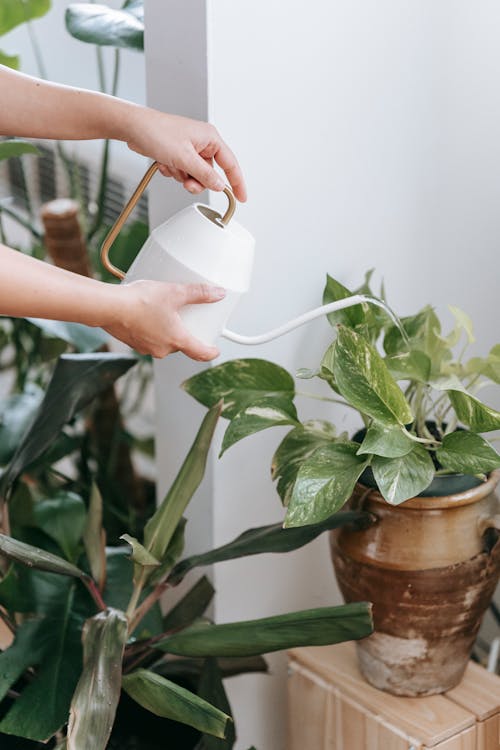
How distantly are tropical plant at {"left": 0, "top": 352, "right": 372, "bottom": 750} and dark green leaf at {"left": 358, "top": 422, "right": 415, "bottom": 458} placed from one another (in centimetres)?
15

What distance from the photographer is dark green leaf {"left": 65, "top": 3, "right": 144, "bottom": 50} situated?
1145mm

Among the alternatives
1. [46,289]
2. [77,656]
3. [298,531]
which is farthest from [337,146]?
[77,656]

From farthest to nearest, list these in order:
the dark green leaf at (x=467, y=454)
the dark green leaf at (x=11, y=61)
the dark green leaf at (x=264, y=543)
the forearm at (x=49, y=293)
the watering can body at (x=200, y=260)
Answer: the dark green leaf at (x=11, y=61) < the dark green leaf at (x=264, y=543) < the dark green leaf at (x=467, y=454) < the watering can body at (x=200, y=260) < the forearm at (x=49, y=293)

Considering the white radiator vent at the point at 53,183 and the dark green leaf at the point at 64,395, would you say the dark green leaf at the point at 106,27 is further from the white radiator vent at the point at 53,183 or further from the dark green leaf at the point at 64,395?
the white radiator vent at the point at 53,183

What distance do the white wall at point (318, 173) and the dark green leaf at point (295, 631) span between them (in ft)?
0.95

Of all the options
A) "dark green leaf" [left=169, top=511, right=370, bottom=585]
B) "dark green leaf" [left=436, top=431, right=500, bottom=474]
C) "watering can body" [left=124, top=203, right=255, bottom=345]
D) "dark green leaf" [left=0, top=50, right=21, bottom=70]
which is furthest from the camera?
"dark green leaf" [left=0, top=50, right=21, bottom=70]

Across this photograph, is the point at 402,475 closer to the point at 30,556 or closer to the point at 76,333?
the point at 30,556

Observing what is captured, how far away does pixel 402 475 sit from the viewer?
0.93 metres

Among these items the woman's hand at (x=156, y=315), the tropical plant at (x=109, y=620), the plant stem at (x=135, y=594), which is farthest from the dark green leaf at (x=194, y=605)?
the woman's hand at (x=156, y=315)

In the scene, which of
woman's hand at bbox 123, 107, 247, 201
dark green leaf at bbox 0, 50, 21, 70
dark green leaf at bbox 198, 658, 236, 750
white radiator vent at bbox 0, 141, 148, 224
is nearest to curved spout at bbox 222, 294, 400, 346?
woman's hand at bbox 123, 107, 247, 201

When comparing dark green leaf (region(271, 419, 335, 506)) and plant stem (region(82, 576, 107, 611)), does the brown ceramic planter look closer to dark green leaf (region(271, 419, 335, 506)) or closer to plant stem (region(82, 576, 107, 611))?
dark green leaf (region(271, 419, 335, 506))

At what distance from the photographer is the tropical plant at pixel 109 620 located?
936 mm

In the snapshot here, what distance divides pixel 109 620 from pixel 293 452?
0.88 feet

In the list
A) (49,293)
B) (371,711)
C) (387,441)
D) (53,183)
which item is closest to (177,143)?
(49,293)
